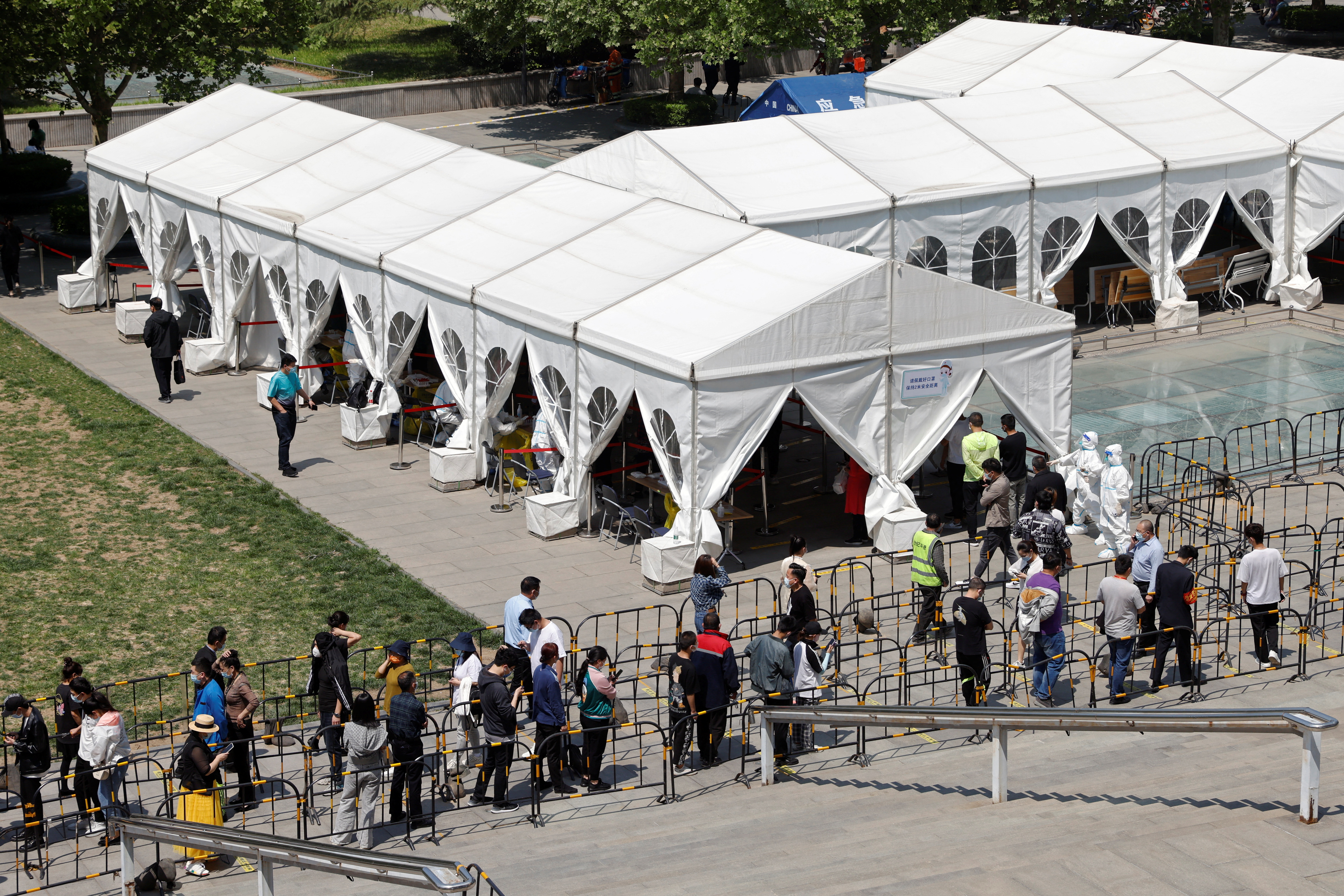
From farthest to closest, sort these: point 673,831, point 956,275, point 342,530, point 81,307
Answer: point 81,307
point 956,275
point 342,530
point 673,831

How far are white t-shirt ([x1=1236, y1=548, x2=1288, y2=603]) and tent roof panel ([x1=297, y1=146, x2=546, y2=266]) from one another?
12.7 metres

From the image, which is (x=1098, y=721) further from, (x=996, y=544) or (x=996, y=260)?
(x=996, y=260)

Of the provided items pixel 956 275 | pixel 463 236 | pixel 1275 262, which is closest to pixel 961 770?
pixel 463 236

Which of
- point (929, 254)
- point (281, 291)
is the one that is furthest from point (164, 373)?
point (929, 254)

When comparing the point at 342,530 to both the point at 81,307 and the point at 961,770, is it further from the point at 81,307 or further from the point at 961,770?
the point at 81,307

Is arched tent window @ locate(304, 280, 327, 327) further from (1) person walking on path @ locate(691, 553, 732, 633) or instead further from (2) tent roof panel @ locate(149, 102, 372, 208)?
(1) person walking on path @ locate(691, 553, 732, 633)

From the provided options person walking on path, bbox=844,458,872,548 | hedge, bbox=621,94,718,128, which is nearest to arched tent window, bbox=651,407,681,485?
person walking on path, bbox=844,458,872,548

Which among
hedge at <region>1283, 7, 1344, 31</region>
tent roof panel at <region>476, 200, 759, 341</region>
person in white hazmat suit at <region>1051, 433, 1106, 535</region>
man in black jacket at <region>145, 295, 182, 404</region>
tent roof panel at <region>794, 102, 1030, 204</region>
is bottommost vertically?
person in white hazmat suit at <region>1051, 433, 1106, 535</region>

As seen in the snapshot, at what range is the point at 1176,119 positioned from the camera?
1160 inches

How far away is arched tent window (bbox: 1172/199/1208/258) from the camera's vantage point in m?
28.6

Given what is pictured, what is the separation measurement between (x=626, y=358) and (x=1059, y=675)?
632 centimetres

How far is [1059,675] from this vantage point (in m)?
15.6

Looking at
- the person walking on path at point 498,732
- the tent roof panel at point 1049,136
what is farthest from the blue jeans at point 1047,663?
the tent roof panel at point 1049,136

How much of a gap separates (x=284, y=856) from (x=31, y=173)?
33341 millimetres
